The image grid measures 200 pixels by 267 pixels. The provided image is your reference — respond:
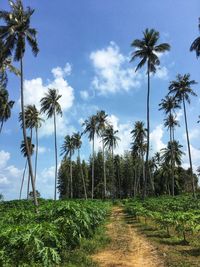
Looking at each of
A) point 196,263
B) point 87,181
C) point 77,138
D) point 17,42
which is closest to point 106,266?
point 196,263

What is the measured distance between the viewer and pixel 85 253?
11.4 m

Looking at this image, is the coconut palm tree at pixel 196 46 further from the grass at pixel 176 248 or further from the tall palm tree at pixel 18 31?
the grass at pixel 176 248

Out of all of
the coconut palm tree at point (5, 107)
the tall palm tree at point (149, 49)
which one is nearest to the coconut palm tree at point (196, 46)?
the tall palm tree at point (149, 49)

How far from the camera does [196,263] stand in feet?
32.8

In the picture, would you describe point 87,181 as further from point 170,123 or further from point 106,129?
point 170,123

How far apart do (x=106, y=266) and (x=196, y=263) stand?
8.00ft

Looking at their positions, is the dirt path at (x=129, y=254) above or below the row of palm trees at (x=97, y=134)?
below

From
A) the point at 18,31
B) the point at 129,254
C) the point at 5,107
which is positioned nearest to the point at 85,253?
the point at 129,254

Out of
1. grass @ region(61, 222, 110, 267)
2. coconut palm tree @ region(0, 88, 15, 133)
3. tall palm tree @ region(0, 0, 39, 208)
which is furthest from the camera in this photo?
coconut palm tree @ region(0, 88, 15, 133)

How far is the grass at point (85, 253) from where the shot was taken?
393 inches

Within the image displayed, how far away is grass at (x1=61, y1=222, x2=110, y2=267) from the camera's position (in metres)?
9.98

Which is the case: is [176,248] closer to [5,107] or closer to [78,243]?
[78,243]

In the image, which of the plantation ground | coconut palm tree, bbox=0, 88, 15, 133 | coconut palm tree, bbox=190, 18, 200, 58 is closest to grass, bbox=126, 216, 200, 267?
the plantation ground

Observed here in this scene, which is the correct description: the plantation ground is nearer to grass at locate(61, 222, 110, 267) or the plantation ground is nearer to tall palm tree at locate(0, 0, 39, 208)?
grass at locate(61, 222, 110, 267)
